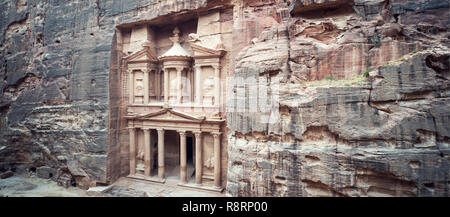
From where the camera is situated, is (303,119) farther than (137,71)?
No

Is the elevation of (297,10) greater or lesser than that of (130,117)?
greater

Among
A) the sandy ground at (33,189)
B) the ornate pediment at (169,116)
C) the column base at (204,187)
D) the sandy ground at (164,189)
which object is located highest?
the ornate pediment at (169,116)

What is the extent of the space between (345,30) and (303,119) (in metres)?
3.02

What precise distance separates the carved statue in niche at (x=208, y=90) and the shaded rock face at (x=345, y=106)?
136 inches

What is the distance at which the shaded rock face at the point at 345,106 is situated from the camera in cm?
542

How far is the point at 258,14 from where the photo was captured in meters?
9.19

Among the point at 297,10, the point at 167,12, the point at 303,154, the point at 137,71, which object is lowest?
the point at 303,154

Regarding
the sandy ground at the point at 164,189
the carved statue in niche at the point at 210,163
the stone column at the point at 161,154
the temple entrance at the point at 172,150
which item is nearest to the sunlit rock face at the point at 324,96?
the carved statue in niche at the point at 210,163

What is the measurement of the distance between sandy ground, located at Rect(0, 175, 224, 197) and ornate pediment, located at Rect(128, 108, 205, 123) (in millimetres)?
3203

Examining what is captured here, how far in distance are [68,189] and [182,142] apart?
258 inches

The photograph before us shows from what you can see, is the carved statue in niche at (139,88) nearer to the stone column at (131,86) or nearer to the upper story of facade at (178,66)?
the upper story of facade at (178,66)

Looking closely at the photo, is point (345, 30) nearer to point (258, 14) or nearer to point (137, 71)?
point (258, 14)

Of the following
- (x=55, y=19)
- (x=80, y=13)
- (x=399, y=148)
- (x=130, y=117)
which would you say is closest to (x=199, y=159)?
(x=130, y=117)

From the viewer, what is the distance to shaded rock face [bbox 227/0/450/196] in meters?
5.42
